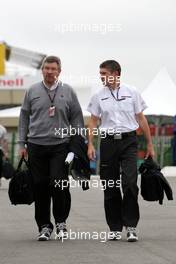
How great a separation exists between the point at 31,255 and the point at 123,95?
2103mm

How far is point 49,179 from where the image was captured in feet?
30.0

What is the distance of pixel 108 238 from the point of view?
9.05 metres

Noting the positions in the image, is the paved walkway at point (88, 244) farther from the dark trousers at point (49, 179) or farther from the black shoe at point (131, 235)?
the dark trousers at point (49, 179)

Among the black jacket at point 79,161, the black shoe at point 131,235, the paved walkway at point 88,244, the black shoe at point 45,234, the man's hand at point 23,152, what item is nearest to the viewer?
the paved walkway at point 88,244

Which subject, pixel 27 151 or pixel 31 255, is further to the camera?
pixel 27 151

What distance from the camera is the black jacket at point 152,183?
9.30 meters

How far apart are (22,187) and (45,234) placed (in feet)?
1.74

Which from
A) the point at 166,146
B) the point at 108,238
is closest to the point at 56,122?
the point at 108,238

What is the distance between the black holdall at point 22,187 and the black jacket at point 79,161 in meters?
0.45

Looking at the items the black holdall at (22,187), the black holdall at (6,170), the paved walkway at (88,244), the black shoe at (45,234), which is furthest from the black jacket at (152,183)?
the black holdall at (6,170)

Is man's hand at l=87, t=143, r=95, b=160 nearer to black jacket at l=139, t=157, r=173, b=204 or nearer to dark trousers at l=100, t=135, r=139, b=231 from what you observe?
dark trousers at l=100, t=135, r=139, b=231

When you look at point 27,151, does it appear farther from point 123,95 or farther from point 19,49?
point 19,49

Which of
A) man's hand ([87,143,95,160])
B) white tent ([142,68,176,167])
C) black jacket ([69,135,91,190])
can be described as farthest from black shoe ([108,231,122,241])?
white tent ([142,68,176,167])

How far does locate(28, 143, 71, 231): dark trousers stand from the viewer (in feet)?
29.7
